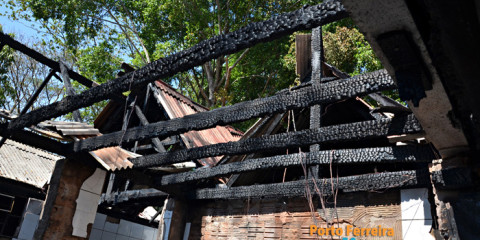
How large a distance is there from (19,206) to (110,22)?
10203 mm

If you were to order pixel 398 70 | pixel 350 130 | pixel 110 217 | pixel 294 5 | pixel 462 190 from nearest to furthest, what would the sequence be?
pixel 398 70 → pixel 462 190 → pixel 350 130 → pixel 110 217 → pixel 294 5

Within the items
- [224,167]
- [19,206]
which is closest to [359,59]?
[224,167]

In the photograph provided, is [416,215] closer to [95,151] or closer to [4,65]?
[95,151]

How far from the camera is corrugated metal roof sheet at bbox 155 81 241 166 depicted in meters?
7.51

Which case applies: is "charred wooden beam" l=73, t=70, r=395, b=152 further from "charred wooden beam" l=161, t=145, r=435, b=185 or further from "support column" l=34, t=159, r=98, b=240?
"charred wooden beam" l=161, t=145, r=435, b=185

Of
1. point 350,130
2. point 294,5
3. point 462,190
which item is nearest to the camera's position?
point 462,190

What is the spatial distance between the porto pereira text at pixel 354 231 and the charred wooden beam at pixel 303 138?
1.51 meters

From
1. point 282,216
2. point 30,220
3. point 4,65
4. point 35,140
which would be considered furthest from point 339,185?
point 4,65

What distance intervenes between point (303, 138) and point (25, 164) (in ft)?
41.1

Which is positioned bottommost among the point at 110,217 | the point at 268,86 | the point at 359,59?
the point at 110,217

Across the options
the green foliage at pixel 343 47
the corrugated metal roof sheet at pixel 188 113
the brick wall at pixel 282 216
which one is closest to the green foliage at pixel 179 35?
the green foliage at pixel 343 47

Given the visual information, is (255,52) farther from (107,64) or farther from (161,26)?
(107,64)

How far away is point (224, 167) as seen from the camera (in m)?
5.77

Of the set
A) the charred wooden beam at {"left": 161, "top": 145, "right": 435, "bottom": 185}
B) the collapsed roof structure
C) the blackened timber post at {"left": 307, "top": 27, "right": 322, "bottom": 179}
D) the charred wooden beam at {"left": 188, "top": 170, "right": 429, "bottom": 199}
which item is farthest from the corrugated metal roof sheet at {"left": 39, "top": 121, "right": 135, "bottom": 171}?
the blackened timber post at {"left": 307, "top": 27, "right": 322, "bottom": 179}
